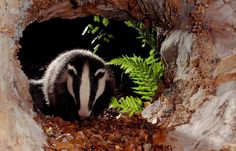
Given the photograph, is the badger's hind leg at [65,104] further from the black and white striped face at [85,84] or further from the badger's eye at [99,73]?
the badger's eye at [99,73]

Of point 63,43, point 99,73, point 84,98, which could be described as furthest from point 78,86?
point 63,43

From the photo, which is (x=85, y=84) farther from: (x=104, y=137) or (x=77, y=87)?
(x=104, y=137)

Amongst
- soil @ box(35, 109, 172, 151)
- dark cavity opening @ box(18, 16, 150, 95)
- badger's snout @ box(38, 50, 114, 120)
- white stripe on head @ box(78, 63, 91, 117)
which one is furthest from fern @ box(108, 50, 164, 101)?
dark cavity opening @ box(18, 16, 150, 95)

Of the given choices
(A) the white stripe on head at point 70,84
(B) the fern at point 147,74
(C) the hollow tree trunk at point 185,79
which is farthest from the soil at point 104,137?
(B) the fern at point 147,74

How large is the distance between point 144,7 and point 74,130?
1477 millimetres

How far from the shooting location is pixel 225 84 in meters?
3.30

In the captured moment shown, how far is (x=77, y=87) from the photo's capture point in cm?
452

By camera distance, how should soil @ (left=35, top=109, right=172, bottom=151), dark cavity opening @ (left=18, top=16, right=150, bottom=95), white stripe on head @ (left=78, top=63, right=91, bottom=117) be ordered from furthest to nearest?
dark cavity opening @ (left=18, top=16, right=150, bottom=95) < white stripe on head @ (left=78, top=63, right=91, bottom=117) < soil @ (left=35, top=109, right=172, bottom=151)

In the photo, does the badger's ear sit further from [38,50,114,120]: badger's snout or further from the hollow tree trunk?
the hollow tree trunk

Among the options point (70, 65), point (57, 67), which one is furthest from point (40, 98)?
point (70, 65)

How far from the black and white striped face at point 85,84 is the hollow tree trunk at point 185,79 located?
0.62 m

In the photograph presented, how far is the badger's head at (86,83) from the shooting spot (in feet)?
14.6

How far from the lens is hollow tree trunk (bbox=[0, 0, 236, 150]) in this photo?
10.0 feet

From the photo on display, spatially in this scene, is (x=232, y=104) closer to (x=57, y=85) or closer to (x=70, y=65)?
(x=70, y=65)
